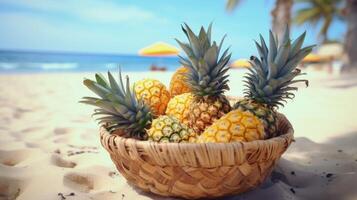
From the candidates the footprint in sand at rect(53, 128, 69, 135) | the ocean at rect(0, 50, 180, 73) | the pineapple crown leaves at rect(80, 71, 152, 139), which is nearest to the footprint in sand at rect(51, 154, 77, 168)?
the pineapple crown leaves at rect(80, 71, 152, 139)

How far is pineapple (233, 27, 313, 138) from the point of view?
1439 mm

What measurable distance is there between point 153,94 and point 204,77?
0.41 metres

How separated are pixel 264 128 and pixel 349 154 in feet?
3.24

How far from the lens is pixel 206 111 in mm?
1566

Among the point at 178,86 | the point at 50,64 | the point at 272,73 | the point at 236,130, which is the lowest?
the point at 50,64

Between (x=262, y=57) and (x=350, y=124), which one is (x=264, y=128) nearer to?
(x=262, y=57)

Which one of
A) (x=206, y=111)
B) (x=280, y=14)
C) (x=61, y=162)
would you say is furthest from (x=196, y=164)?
(x=280, y=14)

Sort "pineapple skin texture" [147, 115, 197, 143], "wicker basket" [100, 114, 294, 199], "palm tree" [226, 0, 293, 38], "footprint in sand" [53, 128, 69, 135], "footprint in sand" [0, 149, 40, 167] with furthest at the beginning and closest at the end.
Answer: "palm tree" [226, 0, 293, 38] → "footprint in sand" [53, 128, 69, 135] → "footprint in sand" [0, 149, 40, 167] → "pineapple skin texture" [147, 115, 197, 143] → "wicker basket" [100, 114, 294, 199]

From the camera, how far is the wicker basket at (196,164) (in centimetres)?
117

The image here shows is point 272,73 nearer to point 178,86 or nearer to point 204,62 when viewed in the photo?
point 204,62

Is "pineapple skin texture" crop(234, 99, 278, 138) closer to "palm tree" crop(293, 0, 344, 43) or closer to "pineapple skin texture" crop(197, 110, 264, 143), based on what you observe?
"pineapple skin texture" crop(197, 110, 264, 143)

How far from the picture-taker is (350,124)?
2.82 meters

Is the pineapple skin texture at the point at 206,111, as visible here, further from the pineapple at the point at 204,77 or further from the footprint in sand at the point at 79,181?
the footprint in sand at the point at 79,181

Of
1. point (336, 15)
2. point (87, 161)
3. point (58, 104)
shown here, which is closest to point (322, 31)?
point (336, 15)
